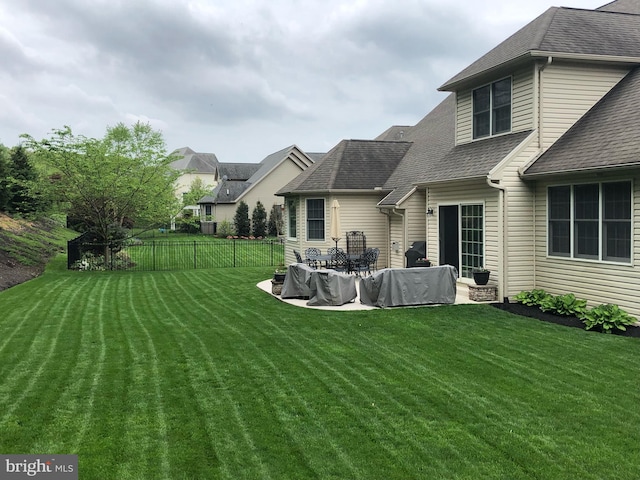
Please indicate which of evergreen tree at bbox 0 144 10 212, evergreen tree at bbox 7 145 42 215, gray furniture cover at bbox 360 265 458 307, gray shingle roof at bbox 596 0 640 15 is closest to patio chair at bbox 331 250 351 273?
gray furniture cover at bbox 360 265 458 307

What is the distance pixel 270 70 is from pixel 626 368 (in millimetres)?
21019

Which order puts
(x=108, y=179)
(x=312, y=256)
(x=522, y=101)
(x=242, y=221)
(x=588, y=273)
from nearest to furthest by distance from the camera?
(x=588, y=273)
(x=522, y=101)
(x=312, y=256)
(x=108, y=179)
(x=242, y=221)

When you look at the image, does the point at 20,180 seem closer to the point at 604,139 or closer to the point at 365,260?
the point at 365,260

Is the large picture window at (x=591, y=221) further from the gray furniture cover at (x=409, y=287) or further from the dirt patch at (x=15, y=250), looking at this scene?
the dirt patch at (x=15, y=250)

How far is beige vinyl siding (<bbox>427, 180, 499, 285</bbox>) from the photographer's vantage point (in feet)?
40.4

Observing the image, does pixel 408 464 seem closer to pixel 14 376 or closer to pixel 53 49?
pixel 14 376

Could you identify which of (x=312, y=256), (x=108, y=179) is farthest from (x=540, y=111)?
(x=108, y=179)

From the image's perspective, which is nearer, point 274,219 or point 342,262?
point 342,262

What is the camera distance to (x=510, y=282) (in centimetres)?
1214

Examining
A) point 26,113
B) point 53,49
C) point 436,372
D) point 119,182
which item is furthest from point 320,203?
point 26,113

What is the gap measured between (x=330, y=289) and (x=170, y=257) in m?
16.6

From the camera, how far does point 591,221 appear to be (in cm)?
1061

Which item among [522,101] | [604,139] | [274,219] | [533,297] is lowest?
[533,297]

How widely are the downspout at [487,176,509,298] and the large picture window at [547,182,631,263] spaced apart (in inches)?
36.5
